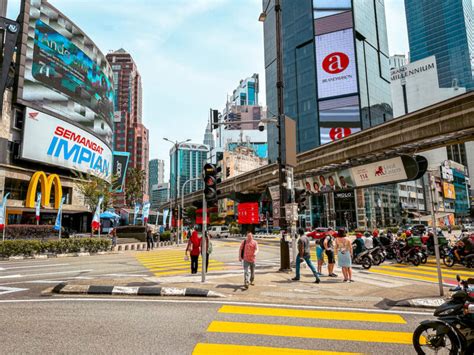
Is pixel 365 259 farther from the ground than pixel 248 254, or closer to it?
closer to it

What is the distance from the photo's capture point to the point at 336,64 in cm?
9300

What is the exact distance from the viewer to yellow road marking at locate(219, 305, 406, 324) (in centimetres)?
657

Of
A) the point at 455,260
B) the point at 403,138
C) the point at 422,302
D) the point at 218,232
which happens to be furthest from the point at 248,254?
the point at 218,232

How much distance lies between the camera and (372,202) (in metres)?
79.6

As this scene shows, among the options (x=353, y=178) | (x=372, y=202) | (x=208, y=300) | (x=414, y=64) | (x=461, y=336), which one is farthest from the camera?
(x=414, y=64)

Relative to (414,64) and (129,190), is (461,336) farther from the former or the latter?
(414,64)

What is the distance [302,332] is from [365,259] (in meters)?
10.4

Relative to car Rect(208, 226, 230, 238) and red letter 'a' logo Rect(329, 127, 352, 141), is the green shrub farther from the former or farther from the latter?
red letter 'a' logo Rect(329, 127, 352, 141)

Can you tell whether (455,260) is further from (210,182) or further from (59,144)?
(59,144)

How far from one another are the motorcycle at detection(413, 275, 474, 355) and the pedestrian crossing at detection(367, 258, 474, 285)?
24.4 feet

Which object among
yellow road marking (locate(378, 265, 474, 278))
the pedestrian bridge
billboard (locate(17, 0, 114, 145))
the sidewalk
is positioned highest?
billboard (locate(17, 0, 114, 145))

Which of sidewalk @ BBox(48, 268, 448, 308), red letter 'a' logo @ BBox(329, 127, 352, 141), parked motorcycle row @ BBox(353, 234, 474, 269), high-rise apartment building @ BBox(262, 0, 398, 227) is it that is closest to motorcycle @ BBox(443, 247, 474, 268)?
parked motorcycle row @ BBox(353, 234, 474, 269)

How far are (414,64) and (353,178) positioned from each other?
576ft

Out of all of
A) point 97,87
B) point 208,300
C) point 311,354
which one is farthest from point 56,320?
point 97,87
